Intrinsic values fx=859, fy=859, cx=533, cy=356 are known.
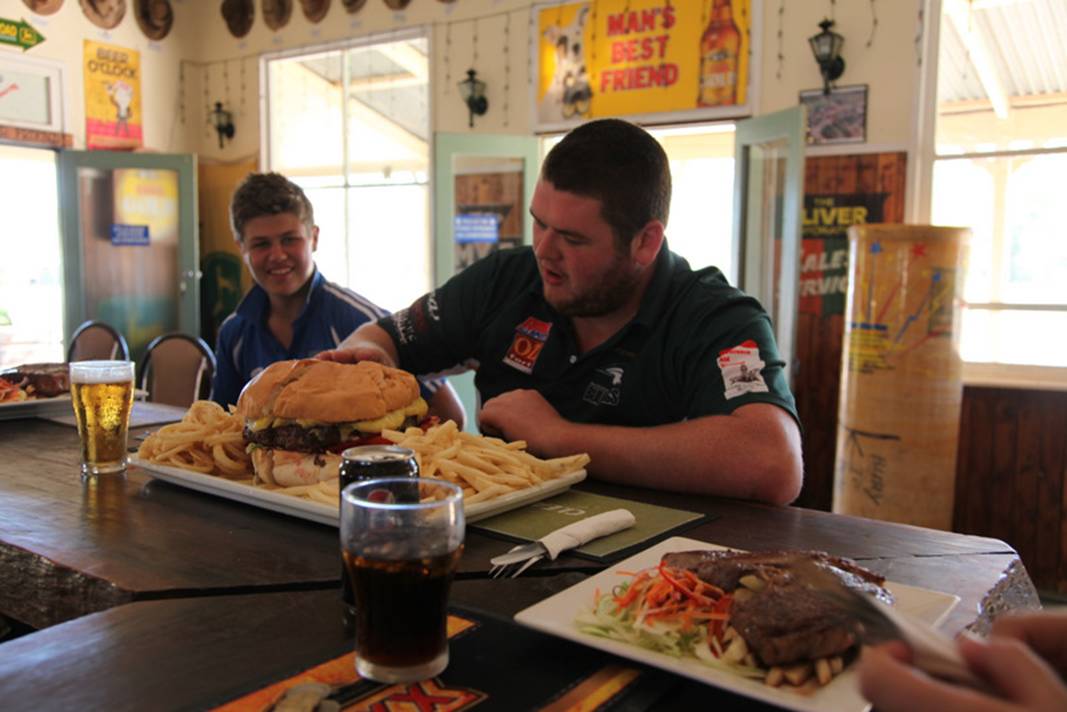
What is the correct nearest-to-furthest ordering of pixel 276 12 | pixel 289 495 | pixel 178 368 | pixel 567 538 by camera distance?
pixel 567 538 < pixel 289 495 < pixel 178 368 < pixel 276 12

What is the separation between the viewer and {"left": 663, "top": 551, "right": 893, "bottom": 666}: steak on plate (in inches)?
30.2

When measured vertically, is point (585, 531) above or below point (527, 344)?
below

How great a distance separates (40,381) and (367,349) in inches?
41.1

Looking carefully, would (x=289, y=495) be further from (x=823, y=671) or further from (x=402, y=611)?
(x=823, y=671)

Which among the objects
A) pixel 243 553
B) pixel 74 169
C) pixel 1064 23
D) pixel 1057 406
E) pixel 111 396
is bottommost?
pixel 1057 406

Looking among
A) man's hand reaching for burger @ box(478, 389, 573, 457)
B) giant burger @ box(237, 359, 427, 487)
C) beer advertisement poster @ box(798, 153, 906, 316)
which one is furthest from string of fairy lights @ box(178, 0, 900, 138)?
giant burger @ box(237, 359, 427, 487)

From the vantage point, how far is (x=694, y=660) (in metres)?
0.81

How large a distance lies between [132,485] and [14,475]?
0.28 meters

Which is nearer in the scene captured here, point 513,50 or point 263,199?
point 263,199

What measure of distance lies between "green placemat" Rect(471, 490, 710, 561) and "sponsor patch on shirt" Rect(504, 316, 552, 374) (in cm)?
72

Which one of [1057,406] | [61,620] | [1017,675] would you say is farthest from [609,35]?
[1017,675]

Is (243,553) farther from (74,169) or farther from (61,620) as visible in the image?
(74,169)

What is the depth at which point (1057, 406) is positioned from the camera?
411 cm

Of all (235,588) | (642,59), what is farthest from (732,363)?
(642,59)
